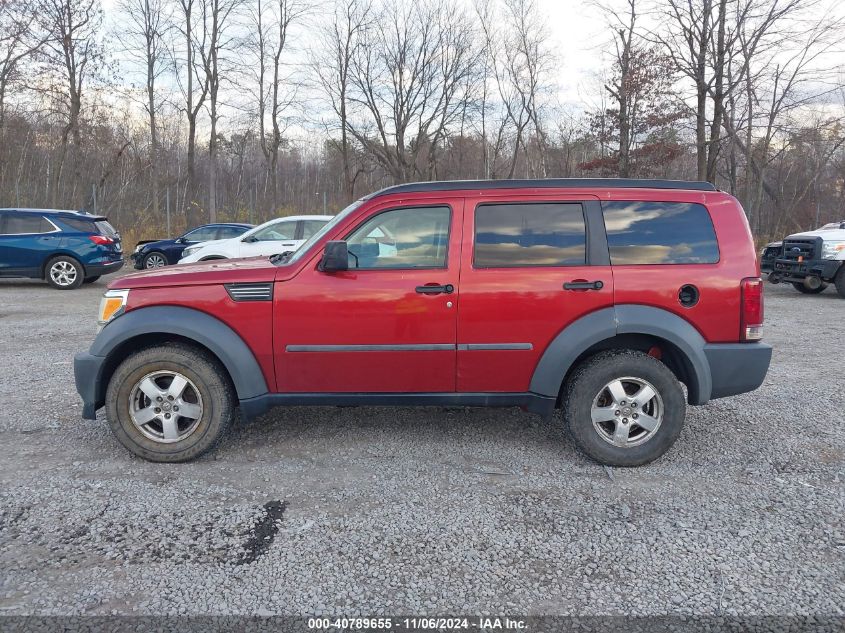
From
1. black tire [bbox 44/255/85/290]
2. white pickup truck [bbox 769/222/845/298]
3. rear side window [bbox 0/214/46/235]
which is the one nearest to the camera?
white pickup truck [bbox 769/222/845/298]

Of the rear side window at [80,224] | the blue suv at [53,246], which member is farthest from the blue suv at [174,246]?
the rear side window at [80,224]

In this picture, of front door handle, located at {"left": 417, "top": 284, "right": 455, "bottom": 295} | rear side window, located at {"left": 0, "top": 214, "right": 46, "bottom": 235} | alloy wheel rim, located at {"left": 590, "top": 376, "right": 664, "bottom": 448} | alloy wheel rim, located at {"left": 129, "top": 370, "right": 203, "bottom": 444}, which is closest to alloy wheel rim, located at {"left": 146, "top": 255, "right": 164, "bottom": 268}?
rear side window, located at {"left": 0, "top": 214, "right": 46, "bottom": 235}

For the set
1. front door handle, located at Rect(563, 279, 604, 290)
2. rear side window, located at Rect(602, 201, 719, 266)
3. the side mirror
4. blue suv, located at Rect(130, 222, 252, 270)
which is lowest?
front door handle, located at Rect(563, 279, 604, 290)

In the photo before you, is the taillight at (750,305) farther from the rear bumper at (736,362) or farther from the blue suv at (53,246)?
the blue suv at (53,246)

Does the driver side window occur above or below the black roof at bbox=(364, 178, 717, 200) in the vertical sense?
below

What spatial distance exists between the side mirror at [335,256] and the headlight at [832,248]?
12683 mm

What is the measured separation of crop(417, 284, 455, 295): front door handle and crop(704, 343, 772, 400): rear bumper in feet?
5.63

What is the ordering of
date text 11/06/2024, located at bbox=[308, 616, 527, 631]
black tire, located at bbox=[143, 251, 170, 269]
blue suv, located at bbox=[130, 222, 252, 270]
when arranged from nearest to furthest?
1. date text 11/06/2024, located at bbox=[308, 616, 527, 631]
2. blue suv, located at bbox=[130, 222, 252, 270]
3. black tire, located at bbox=[143, 251, 170, 269]

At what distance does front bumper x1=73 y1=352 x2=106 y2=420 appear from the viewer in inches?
151

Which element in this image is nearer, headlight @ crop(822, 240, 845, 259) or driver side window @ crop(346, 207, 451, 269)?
driver side window @ crop(346, 207, 451, 269)

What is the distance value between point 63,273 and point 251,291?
11740 mm

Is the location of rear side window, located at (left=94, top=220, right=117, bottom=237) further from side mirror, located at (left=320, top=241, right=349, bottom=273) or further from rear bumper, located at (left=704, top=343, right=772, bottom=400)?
rear bumper, located at (left=704, top=343, right=772, bottom=400)

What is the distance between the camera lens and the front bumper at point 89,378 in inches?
151

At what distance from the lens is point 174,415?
3.85m
